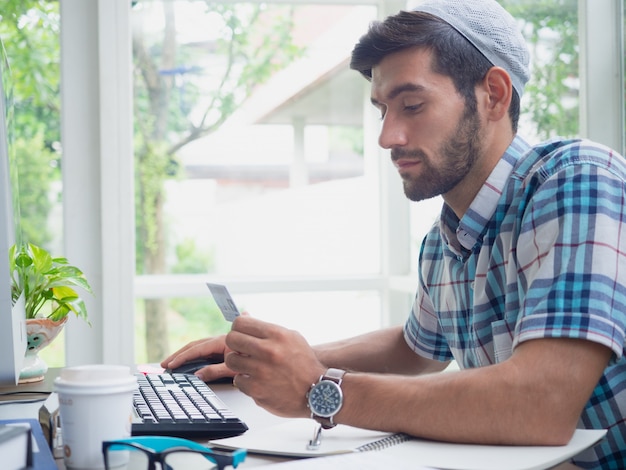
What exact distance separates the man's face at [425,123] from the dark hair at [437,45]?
0.04 feet

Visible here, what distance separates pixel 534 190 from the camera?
46.8 inches

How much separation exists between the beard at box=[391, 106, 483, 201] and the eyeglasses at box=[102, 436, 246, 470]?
28.2 inches

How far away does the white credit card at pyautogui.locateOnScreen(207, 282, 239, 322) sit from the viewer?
1.20 m

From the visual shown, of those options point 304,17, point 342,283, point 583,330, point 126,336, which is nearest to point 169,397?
point 583,330

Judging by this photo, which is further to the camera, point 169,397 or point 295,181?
point 295,181

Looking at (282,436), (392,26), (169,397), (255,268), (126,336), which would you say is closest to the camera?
(282,436)

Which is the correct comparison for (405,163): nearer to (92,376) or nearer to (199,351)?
(199,351)

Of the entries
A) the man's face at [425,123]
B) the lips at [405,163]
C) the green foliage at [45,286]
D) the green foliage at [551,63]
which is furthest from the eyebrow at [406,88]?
the green foliage at [551,63]

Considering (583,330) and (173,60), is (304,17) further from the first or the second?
(583,330)

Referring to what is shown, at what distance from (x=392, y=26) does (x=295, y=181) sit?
1.97 metres

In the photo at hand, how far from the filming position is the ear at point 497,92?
1391 mm

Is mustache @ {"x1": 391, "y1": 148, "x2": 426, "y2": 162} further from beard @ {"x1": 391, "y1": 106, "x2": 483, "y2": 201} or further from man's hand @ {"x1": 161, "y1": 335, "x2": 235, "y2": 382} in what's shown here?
man's hand @ {"x1": 161, "y1": 335, "x2": 235, "y2": 382}

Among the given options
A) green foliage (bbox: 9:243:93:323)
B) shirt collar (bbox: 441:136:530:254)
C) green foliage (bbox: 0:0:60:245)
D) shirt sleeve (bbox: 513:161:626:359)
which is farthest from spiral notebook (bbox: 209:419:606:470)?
green foliage (bbox: 0:0:60:245)

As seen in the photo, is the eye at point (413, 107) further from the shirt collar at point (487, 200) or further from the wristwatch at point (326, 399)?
the wristwatch at point (326, 399)
